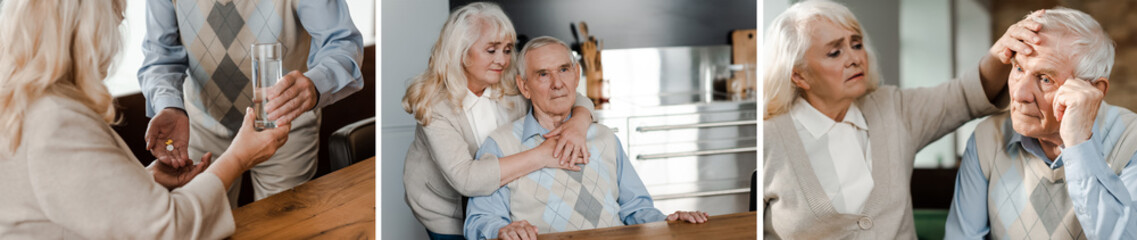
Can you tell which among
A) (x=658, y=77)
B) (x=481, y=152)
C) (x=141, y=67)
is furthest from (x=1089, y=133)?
(x=141, y=67)

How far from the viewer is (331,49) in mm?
2521

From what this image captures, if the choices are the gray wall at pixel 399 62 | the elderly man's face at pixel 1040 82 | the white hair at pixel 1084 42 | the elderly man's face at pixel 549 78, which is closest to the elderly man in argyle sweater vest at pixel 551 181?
the elderly man's face at pixel 549 78

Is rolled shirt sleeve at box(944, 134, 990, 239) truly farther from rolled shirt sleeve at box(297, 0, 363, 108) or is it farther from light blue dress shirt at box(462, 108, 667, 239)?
rolled shirt sleeve at box(297, 0, 363, 108)

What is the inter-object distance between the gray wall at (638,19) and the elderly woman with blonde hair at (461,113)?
7 centimetres

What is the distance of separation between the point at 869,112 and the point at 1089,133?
665 millimetres

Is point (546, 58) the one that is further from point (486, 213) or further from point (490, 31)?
point (486, 213)

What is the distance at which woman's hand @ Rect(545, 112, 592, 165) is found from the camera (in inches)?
104

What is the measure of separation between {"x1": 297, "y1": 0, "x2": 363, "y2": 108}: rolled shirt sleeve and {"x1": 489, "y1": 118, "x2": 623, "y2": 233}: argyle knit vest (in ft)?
1.60

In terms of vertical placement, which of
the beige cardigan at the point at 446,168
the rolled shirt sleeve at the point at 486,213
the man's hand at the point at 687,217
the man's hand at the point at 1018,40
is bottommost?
the man's hand at the point at 687,217

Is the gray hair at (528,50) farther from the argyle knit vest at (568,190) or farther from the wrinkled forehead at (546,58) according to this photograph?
the argyle knit vest at (568,190)

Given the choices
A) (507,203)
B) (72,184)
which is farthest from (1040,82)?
(72,184)

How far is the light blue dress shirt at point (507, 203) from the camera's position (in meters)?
2.55

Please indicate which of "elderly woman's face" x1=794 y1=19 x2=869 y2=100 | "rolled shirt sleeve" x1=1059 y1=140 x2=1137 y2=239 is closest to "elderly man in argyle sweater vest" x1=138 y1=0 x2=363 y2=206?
"elderly woman's face" x1=794 y1=19 x2=869 y2=100

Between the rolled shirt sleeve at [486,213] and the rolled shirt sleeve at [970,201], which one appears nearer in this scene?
the rolled shirt sleeve at [486,213]
